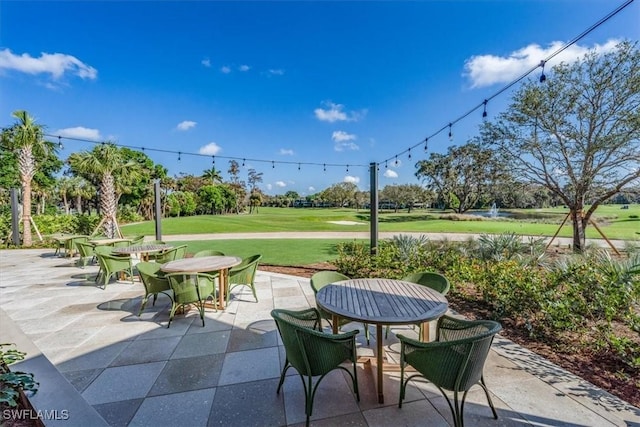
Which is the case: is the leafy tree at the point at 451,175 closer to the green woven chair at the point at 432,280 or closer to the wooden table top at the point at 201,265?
the green woven chair at the point at 432,280

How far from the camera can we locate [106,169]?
962 cm

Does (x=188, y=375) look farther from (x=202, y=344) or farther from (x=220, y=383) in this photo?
(x=202, y=344)

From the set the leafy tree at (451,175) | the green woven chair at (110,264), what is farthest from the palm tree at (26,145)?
the leafy tree at (451,175)

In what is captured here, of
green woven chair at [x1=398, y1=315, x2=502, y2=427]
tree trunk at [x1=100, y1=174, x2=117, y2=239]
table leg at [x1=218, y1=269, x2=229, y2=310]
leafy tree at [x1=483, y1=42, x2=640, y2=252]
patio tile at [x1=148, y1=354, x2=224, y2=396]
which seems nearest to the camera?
green woven chair at [x1=398, y1=315, x2=502, y2=427]

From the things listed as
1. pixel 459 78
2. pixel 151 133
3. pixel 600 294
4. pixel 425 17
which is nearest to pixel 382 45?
pixel 425 17

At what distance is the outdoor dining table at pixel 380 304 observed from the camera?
1982mm

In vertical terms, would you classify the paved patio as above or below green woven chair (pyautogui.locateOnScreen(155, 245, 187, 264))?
below

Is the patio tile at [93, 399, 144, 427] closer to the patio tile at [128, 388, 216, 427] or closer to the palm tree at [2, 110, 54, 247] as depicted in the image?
the patio tile at [128, 388, 216, 427]

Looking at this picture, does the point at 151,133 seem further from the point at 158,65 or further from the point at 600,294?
the point at 600,294

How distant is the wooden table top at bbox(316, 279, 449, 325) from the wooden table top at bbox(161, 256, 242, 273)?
Result: 6.10 ft

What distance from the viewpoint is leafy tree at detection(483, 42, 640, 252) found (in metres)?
7.07

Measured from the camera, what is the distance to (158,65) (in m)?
9.55

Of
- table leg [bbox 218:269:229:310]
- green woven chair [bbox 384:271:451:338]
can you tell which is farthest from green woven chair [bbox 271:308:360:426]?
table leg [bbox 218:269:229:310]

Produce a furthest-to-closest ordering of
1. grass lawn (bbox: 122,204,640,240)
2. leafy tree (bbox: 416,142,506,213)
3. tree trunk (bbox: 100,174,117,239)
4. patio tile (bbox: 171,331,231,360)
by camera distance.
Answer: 1. leafy tree (bbox: 416,142,506,213)
2. grass lawn (bbox: 122,204,640,240)
3. tree trunk (bbox: 100,174,117,239)
4. patio tile (bbox: 171,331,231,360)
